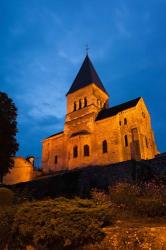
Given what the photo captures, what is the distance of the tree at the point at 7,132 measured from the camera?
18.9 meters

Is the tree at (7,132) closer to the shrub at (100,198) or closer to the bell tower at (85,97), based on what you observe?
the shrub at (100,198)

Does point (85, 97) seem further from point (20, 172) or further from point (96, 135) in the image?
point (20, 172)

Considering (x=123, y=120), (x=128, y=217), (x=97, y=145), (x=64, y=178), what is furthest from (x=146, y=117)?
(x=128, y=217)

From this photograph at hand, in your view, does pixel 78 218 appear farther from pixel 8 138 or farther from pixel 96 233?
pixel 8 138

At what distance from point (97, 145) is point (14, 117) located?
17.7 meters

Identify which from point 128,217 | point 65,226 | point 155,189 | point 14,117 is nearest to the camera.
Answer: point 65,226

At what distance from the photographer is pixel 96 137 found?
122 ft

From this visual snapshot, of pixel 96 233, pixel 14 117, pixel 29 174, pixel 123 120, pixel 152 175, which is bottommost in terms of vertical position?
pixel 96 233

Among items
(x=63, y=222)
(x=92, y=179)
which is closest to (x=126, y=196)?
(x=63, y=222)

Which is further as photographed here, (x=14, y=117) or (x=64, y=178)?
(x=14, y=117)

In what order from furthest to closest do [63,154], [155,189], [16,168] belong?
[63,154]
[16,168]
[155,189]

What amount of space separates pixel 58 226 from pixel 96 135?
31.3 m

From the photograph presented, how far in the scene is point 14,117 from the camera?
20953 mm

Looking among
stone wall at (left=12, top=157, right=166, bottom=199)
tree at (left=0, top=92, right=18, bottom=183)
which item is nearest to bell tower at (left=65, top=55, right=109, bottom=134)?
tree at (left=0, top=92, right=18, bottom=183)
